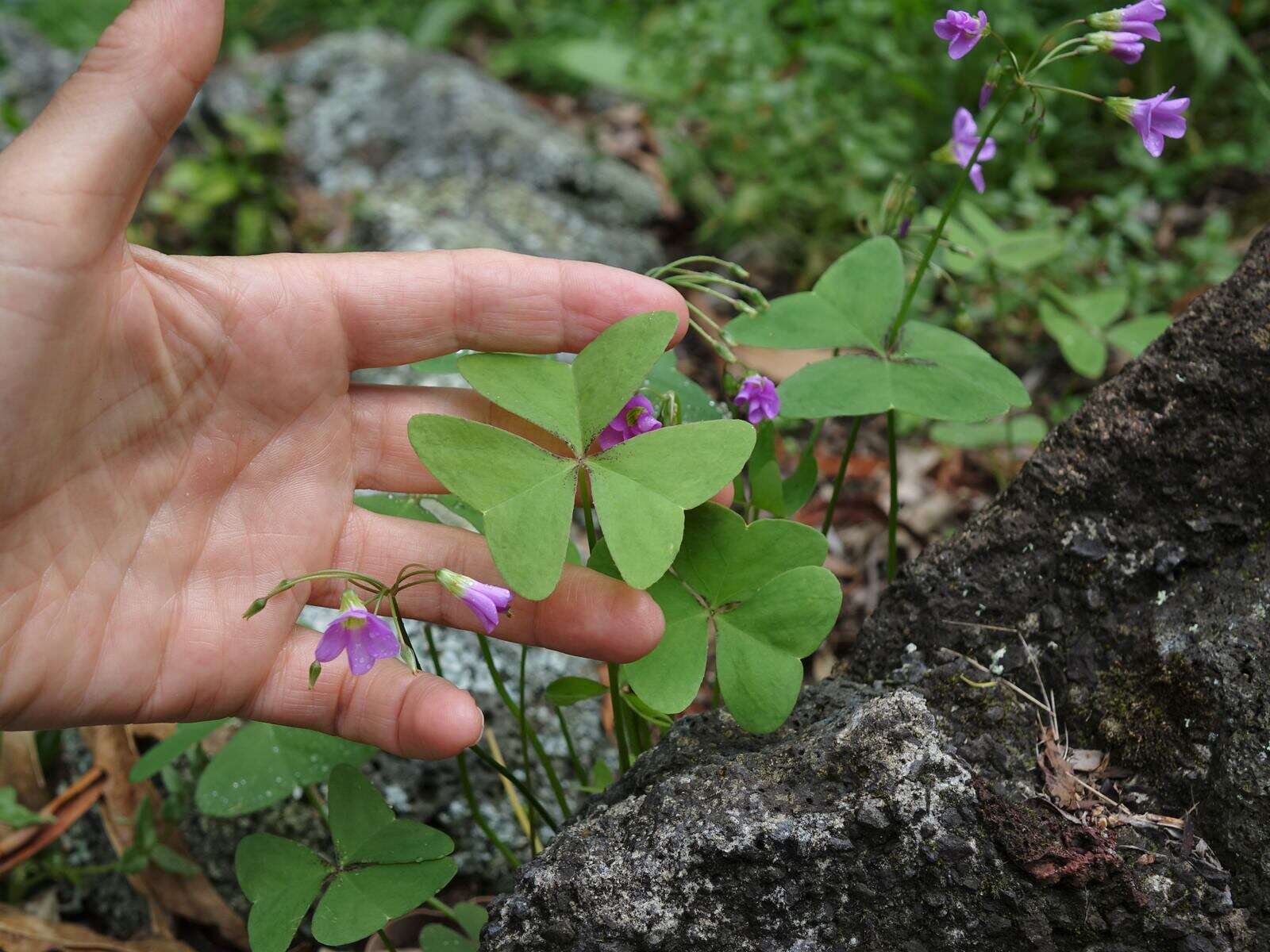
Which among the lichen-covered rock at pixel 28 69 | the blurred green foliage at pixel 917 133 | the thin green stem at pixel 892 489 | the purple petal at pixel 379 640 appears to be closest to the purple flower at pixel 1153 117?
the thin green stem at pixel 892 489

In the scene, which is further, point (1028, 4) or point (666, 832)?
point (1028, 4)

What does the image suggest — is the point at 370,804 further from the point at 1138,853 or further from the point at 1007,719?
the point at 1138,853

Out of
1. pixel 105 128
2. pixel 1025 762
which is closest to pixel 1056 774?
pixel 1025 762

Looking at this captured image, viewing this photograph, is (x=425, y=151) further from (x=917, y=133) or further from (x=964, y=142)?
(x=964, y=142)

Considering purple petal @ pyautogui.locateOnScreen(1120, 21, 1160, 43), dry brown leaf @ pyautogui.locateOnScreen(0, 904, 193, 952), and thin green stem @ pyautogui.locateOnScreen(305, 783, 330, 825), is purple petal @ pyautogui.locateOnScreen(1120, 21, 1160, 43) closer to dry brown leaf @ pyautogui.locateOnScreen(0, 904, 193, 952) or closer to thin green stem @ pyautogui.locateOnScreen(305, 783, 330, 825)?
thin green stem @ pyautogui.locateOnScreen(305, 783, 330, 825)

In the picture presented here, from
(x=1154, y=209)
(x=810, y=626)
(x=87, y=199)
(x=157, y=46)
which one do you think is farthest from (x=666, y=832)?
(x=1154, y=209)

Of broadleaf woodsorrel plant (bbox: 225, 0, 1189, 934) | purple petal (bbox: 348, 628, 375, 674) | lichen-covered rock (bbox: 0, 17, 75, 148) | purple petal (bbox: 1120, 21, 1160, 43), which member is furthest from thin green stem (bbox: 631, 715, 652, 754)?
lichen-covered rock (bbox: 0, 17, 75, 148)

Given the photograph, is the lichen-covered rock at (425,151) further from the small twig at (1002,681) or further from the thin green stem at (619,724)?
the small twig at (1002,681)
